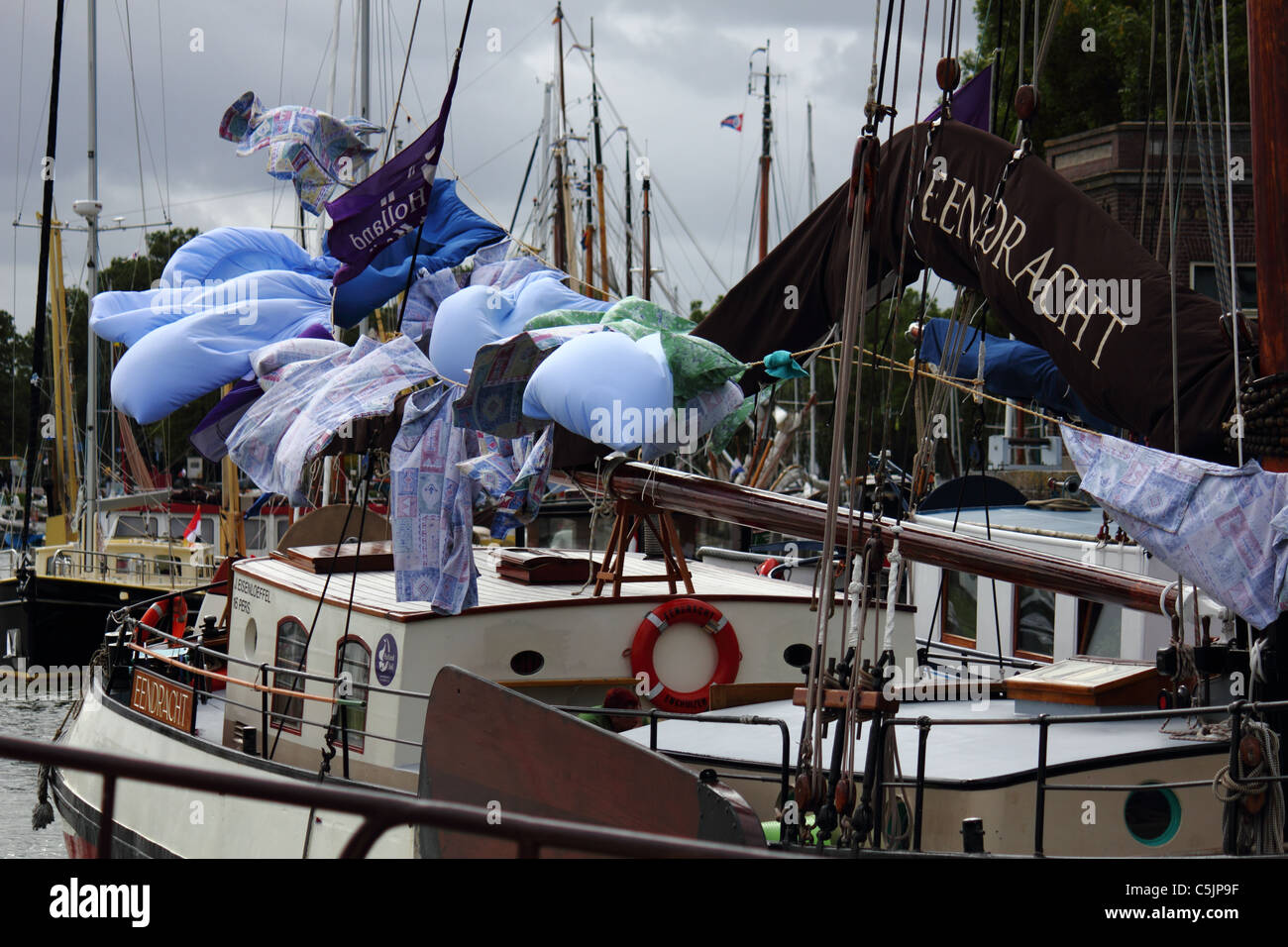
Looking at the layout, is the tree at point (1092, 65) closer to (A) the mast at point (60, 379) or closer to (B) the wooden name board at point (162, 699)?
(A) the mast at point (60, 379)

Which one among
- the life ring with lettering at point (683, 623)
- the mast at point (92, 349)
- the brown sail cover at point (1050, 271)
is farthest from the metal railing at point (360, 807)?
the mast at point (92, 349)

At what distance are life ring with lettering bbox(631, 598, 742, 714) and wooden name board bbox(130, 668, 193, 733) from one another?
3.88 metres

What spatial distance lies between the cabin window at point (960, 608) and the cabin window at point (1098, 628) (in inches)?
65.0

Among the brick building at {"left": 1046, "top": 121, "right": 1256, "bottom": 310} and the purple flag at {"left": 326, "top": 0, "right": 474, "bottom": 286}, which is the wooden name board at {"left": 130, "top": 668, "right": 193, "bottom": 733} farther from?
the brick building at {"left": 1046, "top": 121, "right": 1256, "bottom": 310}

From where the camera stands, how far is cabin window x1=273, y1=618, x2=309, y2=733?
33.4 feet

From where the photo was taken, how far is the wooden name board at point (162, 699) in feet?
35.1

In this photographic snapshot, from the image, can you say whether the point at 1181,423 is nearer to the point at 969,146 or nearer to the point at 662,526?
the point at 969,146

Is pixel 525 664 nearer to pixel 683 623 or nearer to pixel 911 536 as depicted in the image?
pixel 683 623

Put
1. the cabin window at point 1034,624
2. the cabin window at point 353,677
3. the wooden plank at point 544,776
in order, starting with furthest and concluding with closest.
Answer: the cabin window at point 1034,624, the cabin window at point 353,677, the wooden plank at point 544,776

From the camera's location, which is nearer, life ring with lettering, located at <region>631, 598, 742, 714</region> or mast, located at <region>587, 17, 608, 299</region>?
life ring with lettering, located at <region>631, 598, 742, 714</region>

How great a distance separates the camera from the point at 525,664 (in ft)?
30.5

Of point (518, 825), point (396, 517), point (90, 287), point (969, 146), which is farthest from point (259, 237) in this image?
point (90, 287)

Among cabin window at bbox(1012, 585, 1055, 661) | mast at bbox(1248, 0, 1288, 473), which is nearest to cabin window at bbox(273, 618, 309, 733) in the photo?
cabin window at bbox(1012, 585, 1055, 661)

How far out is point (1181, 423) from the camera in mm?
6703
